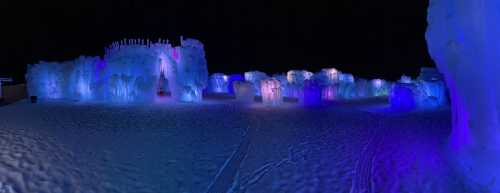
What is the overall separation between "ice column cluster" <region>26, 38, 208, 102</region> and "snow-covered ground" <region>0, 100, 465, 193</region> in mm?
7144

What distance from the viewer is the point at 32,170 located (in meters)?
6.02

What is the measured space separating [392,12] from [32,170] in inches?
1948

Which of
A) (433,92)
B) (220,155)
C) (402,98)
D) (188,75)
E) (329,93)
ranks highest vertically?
(188,75)

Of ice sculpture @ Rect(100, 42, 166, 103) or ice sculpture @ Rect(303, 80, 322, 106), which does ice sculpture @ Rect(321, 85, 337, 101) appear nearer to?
ice sculpture @ Rect(303, 80, 322, 106)

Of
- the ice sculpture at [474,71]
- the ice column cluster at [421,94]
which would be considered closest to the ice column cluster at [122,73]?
the ice column cluster at [421,94]

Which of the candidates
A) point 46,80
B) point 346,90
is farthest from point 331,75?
point 46,80

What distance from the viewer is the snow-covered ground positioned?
5.60 metres

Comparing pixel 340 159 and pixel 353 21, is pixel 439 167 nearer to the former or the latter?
pixel 340 159

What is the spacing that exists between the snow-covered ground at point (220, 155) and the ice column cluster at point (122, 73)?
23.4ft

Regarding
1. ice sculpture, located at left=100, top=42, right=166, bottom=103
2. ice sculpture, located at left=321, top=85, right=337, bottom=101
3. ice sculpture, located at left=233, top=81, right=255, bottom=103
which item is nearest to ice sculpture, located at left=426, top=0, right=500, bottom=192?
ice sculpture, located at left=233, top=81, right=255, bottom=103

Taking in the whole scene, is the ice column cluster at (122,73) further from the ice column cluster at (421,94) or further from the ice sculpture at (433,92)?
the ice sculpture at (433,92)

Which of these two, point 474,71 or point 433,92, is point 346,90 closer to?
point 433,92

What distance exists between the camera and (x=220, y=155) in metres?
7.46

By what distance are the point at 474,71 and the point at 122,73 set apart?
17.7 metres
